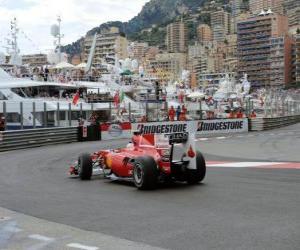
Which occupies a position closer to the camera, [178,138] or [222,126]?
[178,138]

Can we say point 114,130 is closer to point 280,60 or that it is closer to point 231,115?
point 231,115

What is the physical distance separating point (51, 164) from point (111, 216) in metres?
9.22

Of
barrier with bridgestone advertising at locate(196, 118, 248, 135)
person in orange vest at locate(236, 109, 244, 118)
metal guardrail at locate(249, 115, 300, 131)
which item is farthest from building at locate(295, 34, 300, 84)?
barrier with bridgestone advertising at locate(196, 118, 248, 135)

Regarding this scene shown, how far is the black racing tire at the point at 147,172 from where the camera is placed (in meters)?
9.95

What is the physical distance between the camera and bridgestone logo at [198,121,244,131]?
114 feet

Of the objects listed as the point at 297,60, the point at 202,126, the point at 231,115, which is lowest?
the point at 202,126

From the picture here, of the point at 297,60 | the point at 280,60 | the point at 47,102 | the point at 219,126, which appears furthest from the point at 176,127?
the point at 280,60

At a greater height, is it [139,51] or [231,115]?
[139,51]

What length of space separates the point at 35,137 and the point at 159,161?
17.1 m

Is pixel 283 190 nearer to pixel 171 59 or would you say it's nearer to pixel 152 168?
pixel 152 168

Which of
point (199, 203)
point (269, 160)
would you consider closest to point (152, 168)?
point (199, 203)

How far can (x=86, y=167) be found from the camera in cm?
1234

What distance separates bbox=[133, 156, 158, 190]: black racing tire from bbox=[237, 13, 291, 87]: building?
152371 mm

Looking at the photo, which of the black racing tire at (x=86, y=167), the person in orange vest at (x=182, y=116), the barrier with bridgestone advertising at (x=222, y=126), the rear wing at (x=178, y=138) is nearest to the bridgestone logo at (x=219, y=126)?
the barrier with bridgestone advertising at (x=222, y=126)
